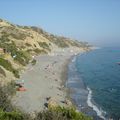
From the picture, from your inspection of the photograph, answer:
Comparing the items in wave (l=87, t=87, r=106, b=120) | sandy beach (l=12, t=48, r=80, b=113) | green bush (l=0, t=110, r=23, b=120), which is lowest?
wave (l=87, t=87, r=106, b=120)

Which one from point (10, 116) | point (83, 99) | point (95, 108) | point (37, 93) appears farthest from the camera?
point (83, 99)

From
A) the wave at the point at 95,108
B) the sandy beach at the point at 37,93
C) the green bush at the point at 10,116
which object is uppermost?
the green bush at the point at 10,116

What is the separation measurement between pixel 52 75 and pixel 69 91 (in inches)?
589

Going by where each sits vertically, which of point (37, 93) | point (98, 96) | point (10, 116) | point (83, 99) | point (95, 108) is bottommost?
point (95, 108)

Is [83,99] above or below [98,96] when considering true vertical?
below

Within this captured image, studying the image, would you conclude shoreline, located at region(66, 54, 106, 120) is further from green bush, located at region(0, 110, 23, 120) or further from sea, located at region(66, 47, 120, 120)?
green bush, located at region(0, 110, 23, 120)

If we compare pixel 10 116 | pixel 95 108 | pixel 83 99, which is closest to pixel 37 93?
pixel 83 99

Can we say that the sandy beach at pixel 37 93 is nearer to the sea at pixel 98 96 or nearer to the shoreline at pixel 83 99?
the shoreline at pixel 83 99

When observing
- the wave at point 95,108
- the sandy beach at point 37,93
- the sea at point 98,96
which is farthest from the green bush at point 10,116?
the wave at point 95,108

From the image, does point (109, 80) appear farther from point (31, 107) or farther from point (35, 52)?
point (35, 52)

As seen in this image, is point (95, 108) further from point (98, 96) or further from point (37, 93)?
point (37, 93)

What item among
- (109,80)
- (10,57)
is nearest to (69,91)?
→ (109,80)

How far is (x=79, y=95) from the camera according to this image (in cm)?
4619

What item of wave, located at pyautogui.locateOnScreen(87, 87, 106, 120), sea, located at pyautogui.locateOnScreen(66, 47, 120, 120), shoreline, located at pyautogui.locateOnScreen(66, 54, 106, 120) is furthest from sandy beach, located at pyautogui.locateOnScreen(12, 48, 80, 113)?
wave, located at pyautogui.locateOnScreen(87, 87, 106, 120)
